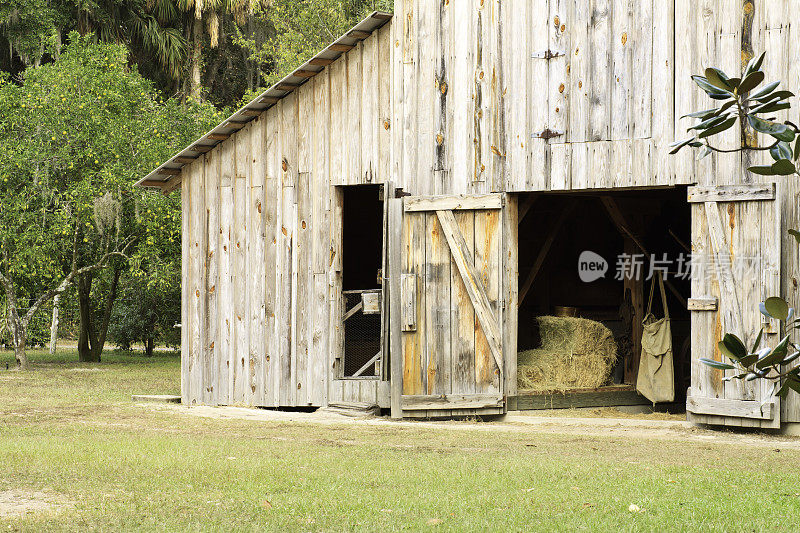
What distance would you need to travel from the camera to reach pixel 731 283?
1059 cm

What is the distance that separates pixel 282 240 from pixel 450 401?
11.2 feet

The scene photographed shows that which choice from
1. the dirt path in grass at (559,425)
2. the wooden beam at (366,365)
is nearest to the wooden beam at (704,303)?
the dirt path in grass at (559,425)

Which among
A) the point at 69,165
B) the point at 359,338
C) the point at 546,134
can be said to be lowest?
the point at 359,338

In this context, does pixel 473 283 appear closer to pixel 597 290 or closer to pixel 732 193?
pixel 732 193

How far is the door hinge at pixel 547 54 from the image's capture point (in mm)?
11703

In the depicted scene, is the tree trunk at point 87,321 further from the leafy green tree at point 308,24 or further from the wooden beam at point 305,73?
the wooden beam at point 305,73

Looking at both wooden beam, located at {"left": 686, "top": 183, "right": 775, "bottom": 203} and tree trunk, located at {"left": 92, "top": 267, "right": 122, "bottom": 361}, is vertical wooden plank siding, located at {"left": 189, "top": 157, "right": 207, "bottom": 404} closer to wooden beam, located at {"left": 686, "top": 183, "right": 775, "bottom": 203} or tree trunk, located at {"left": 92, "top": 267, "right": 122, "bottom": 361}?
wooden beam, located at {"left": 686, "top": 183, "right": 775, "bottom": 203}

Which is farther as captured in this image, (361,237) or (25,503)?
(361,237)

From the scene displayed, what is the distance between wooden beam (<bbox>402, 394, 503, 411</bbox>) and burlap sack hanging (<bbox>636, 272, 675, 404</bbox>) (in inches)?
119

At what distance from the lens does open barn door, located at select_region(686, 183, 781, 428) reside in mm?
10375

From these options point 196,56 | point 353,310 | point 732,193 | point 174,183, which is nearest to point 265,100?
point 174,183

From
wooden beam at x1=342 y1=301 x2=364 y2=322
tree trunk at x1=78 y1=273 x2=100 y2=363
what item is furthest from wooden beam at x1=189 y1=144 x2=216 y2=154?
tree trunk at x1=78 y1=273 x2=100 y2=363

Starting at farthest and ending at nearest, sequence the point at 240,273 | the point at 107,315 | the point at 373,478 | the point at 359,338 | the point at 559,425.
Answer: the point at 107,315
the point at 240,273
the point at 359,338
the point at 559,425
the point at 373,478

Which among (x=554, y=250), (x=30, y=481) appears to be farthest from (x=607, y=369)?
(x=30, y=481)
